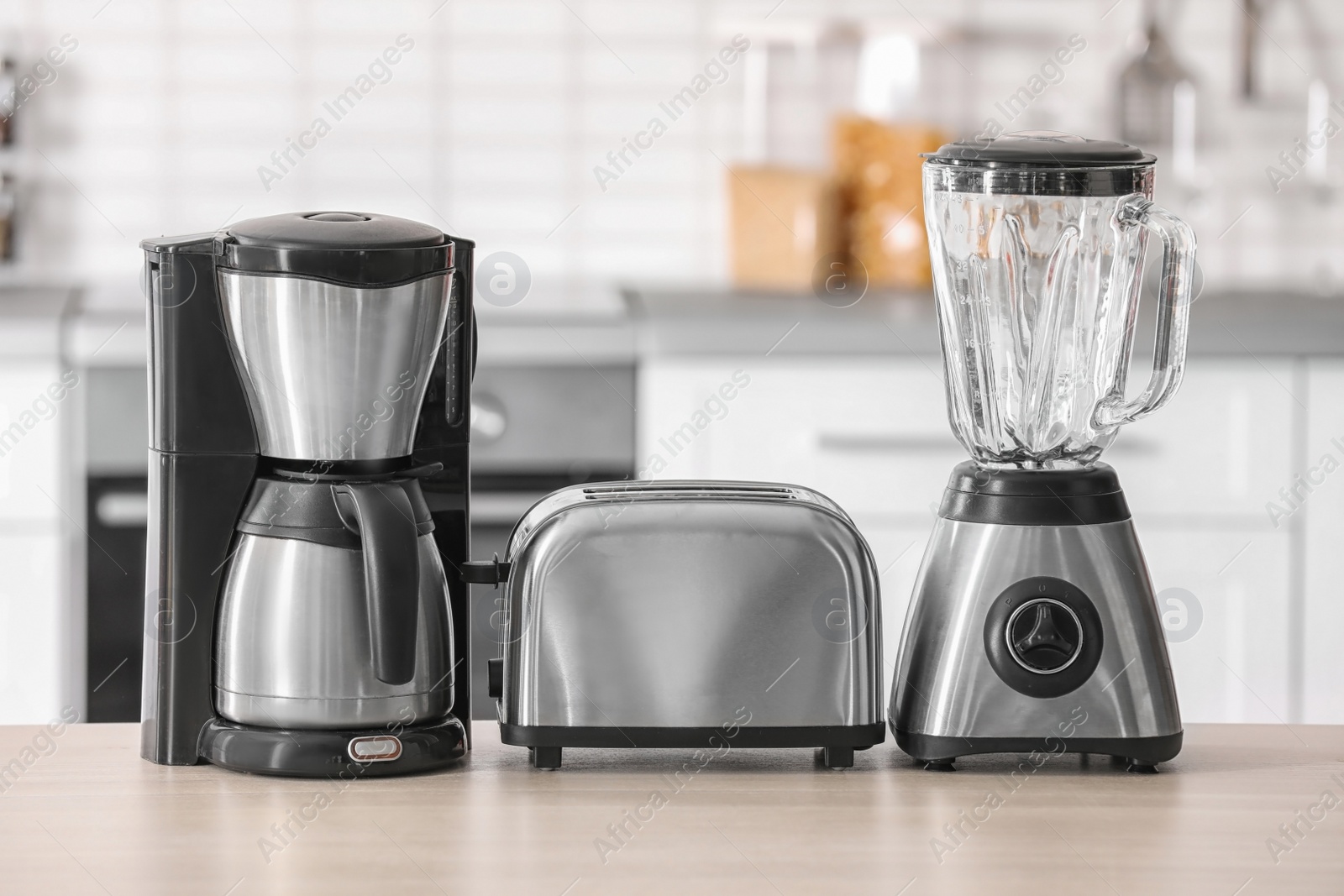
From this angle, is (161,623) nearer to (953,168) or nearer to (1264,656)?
(953,168)

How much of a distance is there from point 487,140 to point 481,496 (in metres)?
0.81

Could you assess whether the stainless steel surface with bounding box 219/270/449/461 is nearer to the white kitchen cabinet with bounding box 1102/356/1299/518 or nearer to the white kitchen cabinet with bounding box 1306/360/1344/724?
the white kitchen cabinet with bounding box 1102/356/1299/518

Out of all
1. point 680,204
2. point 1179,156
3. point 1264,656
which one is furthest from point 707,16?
point 1264,656

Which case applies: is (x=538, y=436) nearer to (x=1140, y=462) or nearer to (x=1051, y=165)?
(x=1140, y=462)

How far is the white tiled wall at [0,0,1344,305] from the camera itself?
2.34 metres

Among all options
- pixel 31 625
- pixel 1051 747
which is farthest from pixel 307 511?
pixel 31 625

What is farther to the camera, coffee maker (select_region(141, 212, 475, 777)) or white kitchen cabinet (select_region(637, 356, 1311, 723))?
white kitchen cabinet (select_region(637, 356, 1311, 723))

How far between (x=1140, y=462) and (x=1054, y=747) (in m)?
1.13

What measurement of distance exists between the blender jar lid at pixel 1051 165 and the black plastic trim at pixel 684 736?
32 centimetres

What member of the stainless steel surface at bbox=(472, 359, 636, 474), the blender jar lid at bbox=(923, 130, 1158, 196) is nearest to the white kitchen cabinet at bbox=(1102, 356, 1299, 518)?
the stainless steel surface at bbox=(472, 359, 636, 474)

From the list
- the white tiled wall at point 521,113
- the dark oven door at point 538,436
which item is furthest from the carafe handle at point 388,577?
the white tiled wall at point 521,113

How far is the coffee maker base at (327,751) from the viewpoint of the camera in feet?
2.60

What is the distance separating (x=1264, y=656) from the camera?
187 cm

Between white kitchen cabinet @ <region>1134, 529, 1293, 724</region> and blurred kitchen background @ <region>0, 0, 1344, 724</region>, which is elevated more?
blurred kitchen background @ <region>0, 0, 1344, 724</region>
